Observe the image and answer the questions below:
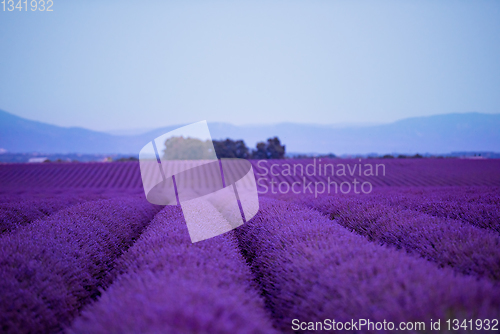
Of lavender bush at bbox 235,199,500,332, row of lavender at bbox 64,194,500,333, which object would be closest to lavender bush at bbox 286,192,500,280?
lavender bush at bbox 235,199,500,332

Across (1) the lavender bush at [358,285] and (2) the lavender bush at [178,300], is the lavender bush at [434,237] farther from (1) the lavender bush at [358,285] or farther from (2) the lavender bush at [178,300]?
(2) the lavender bush at [178,300]

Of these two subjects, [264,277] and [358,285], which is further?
[264,277]

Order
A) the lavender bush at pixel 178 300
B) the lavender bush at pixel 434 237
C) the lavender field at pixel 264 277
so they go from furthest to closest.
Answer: the lavender bush at pixel 434 237, the lavender field at pixel 264 277, the lavender bush at pixel 178 300

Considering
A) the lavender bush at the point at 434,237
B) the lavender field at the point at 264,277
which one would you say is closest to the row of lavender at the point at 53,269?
the lavender field at the point at 264,277

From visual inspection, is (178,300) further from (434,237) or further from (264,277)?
(434,237)

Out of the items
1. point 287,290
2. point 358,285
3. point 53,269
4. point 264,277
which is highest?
point 358,285

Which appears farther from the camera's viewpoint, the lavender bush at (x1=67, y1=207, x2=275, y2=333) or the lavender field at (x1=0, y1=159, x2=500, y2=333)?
the lavender field at (x1=0, y1=159, x2=500, y2=333)

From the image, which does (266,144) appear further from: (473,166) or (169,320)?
(169,320)

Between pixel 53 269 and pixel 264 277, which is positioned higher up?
pixel 53 269

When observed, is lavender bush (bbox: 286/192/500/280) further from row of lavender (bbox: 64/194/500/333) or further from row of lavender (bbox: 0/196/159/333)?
row of lavender (bbox: 0/196/159/333)

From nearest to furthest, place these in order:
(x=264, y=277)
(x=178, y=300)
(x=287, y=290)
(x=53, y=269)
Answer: (x=178, y=300) < (x=287, y=290) < (x=53, y=269) < (x=264, y=277)

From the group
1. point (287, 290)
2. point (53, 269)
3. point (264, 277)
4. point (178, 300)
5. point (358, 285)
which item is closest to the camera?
point (178, 300)

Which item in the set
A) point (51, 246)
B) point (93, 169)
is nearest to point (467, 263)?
point (51, 246)

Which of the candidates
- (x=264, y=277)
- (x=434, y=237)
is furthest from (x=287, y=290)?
(x=434, y=237)
